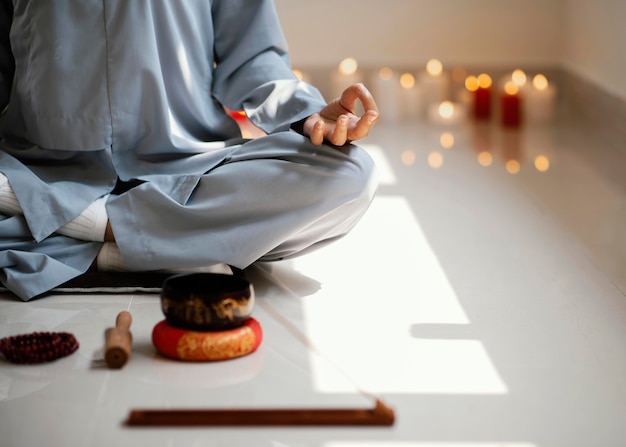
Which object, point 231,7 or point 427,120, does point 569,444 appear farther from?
point 427,120

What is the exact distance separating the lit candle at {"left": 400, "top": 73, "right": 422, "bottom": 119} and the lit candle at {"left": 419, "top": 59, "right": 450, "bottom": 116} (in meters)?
0.04

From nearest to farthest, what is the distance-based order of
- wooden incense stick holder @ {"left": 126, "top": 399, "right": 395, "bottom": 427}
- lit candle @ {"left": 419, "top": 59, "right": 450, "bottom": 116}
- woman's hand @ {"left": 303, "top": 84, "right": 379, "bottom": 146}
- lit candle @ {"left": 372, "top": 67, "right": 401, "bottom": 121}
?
wooden incense stick holder @ {"left": 126, "top": 399, "right": 395, "bottom": 427}
woman's hand @ {"left": 303, "top": 84, "right": 379, "bottom": 146}
lit candle @ {"left": 372, "top": 67, "right": 401, "bottom": 121}
lit candle @ {"left": 419, "top": 59, "right": 450, "bottom": 116}

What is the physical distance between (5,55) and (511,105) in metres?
2.46

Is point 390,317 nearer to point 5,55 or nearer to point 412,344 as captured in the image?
point 412,344

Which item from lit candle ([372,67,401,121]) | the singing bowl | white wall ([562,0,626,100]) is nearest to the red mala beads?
the singing bowl

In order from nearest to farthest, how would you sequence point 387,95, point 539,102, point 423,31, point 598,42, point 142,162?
point 142,162 < point 598,42 < point 539,102 < point 387,95 < point 423,31

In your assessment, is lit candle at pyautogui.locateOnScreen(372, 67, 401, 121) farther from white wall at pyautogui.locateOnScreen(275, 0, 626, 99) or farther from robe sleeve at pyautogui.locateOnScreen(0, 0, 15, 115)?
robe sleeve at pyautogui.locateOnScreen(0, 0, 15, 115)

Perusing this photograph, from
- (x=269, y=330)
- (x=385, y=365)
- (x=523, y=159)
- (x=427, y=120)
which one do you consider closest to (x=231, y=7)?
(x=269, y=330)

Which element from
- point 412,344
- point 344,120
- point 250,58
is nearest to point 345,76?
point 250,58

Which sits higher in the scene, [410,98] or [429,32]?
[429,32]

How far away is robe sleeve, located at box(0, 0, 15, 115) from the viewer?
7.42 ft

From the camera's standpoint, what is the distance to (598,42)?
4035mm

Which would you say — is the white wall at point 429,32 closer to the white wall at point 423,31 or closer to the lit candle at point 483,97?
the white wall at point 423,31

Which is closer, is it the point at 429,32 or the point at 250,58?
the point at 250,58
